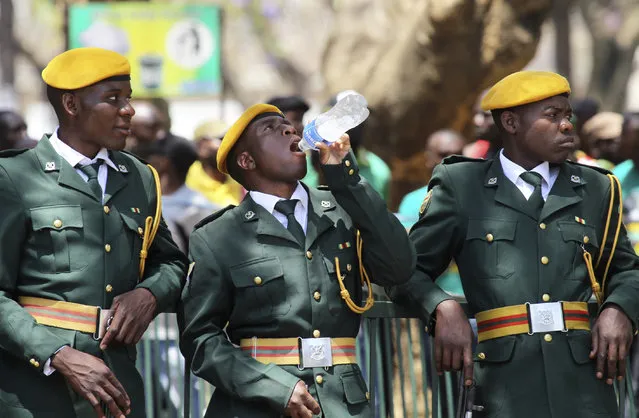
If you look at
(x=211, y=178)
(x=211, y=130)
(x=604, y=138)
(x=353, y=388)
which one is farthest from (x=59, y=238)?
(x=211, y=130)

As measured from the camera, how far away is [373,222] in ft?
19.8

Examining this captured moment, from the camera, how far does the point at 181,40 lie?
17.9 metres

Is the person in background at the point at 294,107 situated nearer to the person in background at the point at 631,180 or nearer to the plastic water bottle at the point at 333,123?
the person in background at the point at 631,180

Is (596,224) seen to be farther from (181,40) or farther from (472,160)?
(181,40)

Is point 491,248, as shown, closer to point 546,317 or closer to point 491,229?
point 491,229

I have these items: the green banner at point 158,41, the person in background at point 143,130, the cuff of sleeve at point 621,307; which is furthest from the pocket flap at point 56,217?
the green banner at point 158,41

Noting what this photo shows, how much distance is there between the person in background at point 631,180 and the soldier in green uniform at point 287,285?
3.58m

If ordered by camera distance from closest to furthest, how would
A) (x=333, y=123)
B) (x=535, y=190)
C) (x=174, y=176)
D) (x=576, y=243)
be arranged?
(x=333, y=123)
(x=576, y=243)
(x=535, y=190)
(x=174, y=176)

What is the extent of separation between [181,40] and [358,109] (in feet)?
39.6

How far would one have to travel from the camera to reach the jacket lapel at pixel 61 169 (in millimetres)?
6203

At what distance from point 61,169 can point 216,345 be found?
0.98m

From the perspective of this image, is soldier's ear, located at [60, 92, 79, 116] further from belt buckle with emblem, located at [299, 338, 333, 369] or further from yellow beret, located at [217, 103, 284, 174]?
belt buckle with emblem, located at [299, 338, 333, 369]

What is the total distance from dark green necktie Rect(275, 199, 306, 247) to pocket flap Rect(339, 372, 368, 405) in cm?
58

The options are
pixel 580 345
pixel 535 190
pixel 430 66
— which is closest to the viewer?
pixel 580 345
